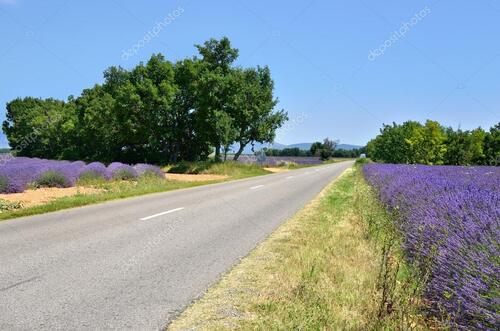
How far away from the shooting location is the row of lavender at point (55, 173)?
15812 millimetres

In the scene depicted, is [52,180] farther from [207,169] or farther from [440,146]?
[440,146]

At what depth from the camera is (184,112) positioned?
143 feet

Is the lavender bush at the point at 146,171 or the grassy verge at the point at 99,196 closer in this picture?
the grassy verge at the point at 99,196

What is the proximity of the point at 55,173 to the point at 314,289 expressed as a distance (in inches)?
664

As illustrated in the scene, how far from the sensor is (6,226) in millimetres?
9227

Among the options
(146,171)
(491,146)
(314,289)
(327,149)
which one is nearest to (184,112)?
(146,171)

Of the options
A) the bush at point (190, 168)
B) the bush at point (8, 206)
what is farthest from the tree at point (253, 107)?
the bush at point (8, 206)

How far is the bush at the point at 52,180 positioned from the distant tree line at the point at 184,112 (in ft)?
67.6

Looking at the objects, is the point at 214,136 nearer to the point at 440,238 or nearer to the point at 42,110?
the point at 440,238

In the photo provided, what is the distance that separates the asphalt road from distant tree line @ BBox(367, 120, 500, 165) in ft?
111

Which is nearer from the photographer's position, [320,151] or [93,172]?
[93,172]

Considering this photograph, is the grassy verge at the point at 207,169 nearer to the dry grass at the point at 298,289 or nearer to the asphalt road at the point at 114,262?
the asphalt road at the point at 114,262

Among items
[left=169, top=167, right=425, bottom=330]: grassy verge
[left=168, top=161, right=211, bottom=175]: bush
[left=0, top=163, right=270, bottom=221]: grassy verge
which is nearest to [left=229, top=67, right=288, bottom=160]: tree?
[left=168, top=161, right=211, bottom=175]: bush

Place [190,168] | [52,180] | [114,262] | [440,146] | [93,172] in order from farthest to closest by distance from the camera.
Result: [440,146] → [190,168] → [93,172] → [52,180] → [114,262]
